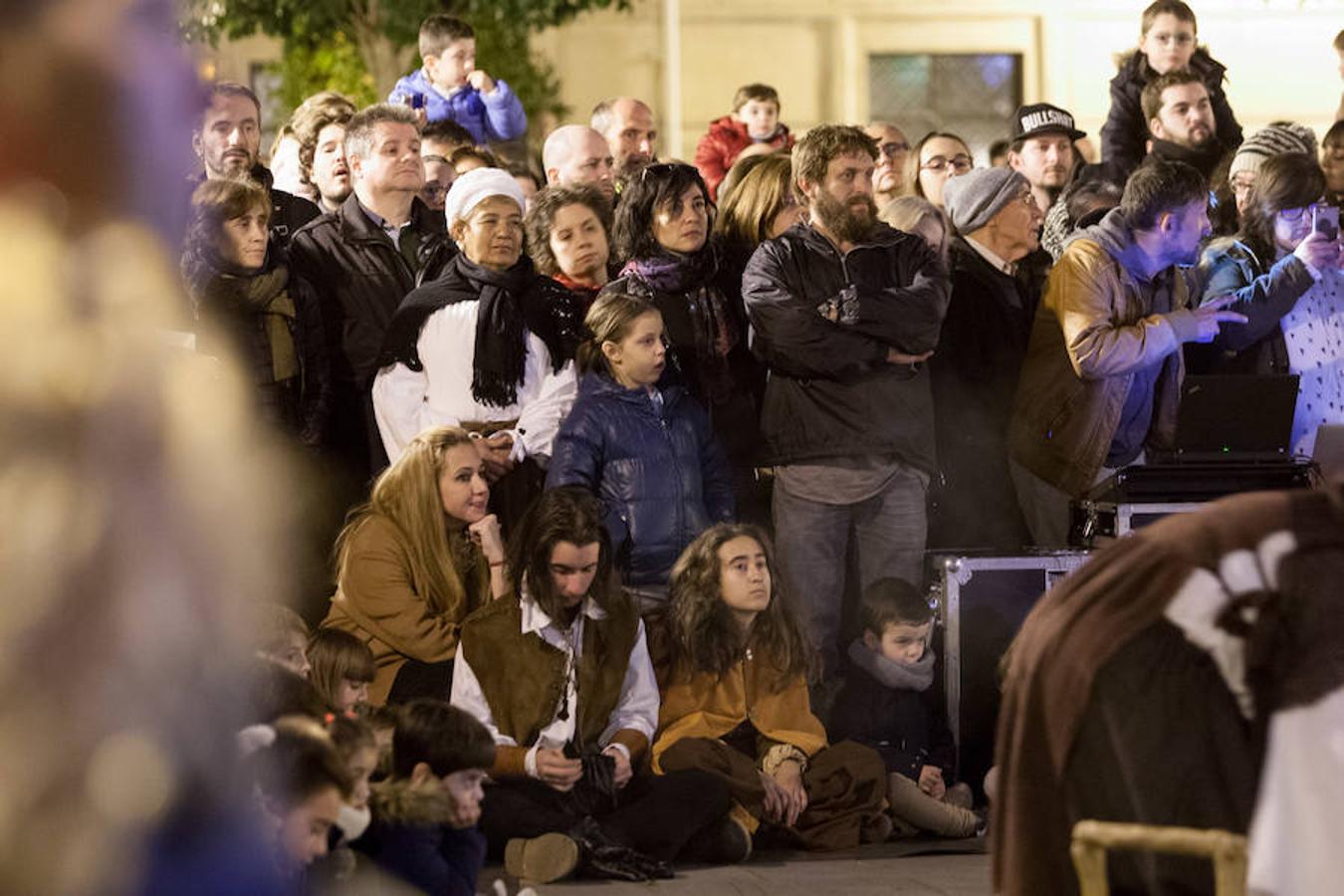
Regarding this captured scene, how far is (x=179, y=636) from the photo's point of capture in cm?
339

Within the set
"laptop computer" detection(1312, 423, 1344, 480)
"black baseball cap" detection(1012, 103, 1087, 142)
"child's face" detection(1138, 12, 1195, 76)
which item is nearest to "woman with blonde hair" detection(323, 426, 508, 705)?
"laptop computer" detection(1312, 423, 1344, 480)

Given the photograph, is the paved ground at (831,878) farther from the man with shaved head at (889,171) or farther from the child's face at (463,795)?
the man with shaved head at (889,171)

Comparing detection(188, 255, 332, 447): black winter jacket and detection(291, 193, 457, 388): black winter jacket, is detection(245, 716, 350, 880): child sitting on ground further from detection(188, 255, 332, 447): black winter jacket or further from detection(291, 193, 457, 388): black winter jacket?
detection(291, 193, 457, 388): black winter jacket

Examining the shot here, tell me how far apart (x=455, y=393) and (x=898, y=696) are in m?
1.68

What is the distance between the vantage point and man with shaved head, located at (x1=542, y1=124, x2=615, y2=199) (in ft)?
27.6

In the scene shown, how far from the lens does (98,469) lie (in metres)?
3.23

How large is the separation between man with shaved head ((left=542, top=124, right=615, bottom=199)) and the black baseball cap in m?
1.93

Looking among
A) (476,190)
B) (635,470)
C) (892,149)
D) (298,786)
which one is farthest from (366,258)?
(298,786)

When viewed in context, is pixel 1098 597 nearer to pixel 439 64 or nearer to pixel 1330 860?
pixel 1330 860

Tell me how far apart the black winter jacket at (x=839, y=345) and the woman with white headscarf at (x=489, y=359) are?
665 millimetres

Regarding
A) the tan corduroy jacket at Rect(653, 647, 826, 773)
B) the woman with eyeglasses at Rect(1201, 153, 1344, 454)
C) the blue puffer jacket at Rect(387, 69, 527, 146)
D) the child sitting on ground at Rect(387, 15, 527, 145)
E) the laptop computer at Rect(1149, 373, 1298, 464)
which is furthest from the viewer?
the blue puffer jacket at Rect(387, 69, 527, 146)

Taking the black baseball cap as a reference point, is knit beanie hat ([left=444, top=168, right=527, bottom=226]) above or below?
below

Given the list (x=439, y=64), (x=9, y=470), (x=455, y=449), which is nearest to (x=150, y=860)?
(x=9, y=470)

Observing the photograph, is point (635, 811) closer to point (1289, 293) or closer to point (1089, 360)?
point (1089, 360)
